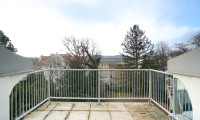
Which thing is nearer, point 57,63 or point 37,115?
point 37,115

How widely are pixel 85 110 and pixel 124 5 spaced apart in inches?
260

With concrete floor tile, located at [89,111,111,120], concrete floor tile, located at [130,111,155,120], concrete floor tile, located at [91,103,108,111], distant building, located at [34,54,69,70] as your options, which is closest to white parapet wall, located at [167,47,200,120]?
concrete floor tile, located at [130,111,155,120]

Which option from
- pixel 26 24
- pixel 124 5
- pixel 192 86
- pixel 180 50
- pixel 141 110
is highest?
pixel 124 5

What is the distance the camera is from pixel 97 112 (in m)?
2.97

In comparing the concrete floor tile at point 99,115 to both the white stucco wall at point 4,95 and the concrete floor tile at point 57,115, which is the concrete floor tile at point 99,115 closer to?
the concrete floor tile at point 57,115

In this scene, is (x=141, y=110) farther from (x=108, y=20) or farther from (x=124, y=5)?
(x=108, y=20)

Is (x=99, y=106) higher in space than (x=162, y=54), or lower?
lower

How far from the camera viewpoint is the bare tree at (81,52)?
14.2 meters

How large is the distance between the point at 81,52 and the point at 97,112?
1216 centimetres

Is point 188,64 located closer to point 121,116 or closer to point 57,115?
point 121,116

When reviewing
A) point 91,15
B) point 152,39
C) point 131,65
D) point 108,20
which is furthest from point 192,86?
point 152,39

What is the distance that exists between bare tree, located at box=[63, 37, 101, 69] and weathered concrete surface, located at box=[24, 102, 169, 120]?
10.5m

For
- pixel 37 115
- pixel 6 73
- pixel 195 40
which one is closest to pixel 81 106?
pixel 37 115

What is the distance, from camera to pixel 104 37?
16016 millimetres
